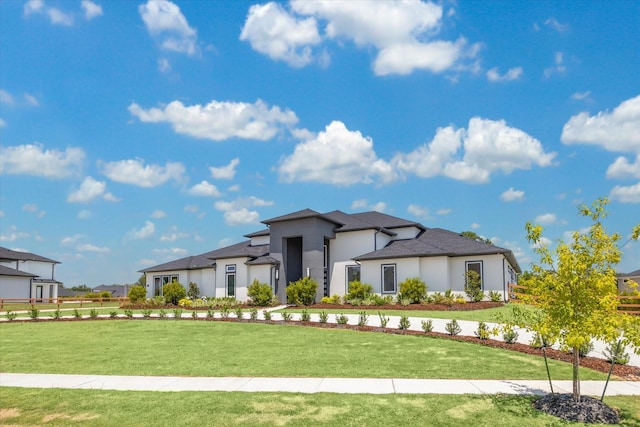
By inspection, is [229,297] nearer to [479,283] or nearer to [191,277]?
[191,277]

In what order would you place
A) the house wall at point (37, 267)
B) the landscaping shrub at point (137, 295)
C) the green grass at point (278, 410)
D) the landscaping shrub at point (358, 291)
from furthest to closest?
the house wall at point (37, 267), the landscaping shrub at point (137, 295), the landscaping shrub at point (358, 291), the green grass at point (278, 410)

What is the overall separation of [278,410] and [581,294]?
509cm

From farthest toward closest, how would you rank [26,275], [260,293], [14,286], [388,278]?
1. [26,275]
2. [14,286]
3. [260,293]
4. [388,278]

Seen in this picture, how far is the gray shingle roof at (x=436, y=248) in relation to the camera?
2850cm

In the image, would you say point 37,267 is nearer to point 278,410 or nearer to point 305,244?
point 305,244

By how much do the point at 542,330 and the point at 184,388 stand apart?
259 inches

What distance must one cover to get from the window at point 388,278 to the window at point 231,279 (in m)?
11.4

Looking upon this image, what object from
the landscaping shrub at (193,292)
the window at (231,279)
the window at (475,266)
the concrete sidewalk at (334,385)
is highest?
the window at (475,266)

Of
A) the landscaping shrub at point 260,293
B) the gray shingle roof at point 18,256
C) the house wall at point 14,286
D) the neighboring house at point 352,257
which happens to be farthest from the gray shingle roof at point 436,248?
the gray shingle roof at point 18,256

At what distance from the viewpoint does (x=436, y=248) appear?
2950cm

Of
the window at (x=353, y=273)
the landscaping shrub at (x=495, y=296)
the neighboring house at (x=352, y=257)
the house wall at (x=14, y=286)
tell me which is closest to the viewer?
the landscaping shrub at (x=495, y=296)

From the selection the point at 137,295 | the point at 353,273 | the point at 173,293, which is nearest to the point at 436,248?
the point at 353,273

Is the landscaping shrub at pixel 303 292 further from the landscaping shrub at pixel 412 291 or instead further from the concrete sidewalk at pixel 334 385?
the concrete sidewalk at pixel 334 385

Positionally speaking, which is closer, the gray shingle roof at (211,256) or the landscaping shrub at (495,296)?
the landscaping shrub at (495,296)
